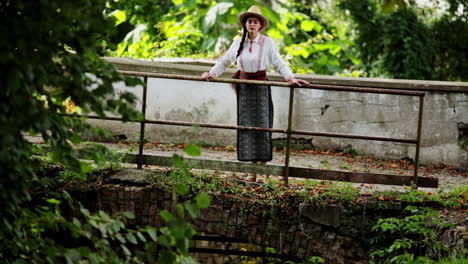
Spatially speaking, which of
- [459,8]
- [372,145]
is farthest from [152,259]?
[459,8]

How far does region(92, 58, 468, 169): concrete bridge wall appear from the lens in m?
8.62

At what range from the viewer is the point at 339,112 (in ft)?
29.2

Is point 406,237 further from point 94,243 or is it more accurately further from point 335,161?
point 94,243

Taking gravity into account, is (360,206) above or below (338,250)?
above

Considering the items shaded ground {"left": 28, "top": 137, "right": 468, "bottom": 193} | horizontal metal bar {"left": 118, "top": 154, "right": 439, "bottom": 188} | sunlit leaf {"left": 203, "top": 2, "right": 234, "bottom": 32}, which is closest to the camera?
horizontal metal bar {"left": 118, "top": 154, "right": 439, "bottom": 188}

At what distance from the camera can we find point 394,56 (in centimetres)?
1739

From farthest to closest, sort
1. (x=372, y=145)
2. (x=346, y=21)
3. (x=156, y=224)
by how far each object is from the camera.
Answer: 1. (x=346, y=21)
2. (x=372, y=145)
3. (x=156, y=224)

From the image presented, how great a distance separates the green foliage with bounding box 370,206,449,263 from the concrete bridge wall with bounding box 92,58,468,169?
111 inches

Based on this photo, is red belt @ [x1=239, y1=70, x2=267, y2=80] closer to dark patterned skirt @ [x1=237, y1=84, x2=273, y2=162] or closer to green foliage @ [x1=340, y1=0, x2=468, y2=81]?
dark patterned skirt @ [x1=237, y1=84, x2=273, y2=162]

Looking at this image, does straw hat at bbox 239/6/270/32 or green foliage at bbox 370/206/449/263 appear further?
straw hat at bbox 239/6/270/32

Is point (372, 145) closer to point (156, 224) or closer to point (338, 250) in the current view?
point (338, 250)

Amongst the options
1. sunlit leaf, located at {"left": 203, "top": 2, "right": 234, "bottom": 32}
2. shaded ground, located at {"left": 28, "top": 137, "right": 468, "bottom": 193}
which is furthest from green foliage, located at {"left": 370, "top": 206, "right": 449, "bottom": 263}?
sunlit leaf, located at {"left": 203, "top": 2, "right": 234, "bottom": 32}

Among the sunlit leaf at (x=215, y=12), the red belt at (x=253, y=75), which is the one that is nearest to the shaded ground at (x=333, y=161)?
the red belt at (x=253, y=75)

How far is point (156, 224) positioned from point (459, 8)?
48.6 ft
